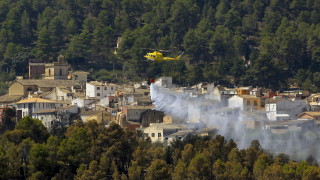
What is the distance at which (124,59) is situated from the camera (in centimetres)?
11838

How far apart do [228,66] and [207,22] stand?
47.4 ft

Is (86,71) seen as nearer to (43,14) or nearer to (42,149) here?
(43,14)

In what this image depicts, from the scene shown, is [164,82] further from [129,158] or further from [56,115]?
[129,158]

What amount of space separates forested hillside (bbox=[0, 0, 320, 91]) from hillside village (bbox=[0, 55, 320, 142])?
273 inches

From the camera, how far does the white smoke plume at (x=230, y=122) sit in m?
73.1

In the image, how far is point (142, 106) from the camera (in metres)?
88.9

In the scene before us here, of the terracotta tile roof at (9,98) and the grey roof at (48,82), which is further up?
the grey roof at (48,82)

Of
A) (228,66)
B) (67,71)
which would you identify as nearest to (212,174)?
(67,71)

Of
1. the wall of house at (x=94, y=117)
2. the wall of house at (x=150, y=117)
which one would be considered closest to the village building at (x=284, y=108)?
the wall of house at (x=150, y=117)

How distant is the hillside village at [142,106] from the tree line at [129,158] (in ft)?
17.2

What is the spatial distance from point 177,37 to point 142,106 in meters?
36.5

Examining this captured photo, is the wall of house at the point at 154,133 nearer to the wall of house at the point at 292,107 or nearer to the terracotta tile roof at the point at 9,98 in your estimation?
the wall of house at the point at 292,107

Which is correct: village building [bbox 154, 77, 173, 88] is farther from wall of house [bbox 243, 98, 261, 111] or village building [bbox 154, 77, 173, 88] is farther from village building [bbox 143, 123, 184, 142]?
village building [bbox 143, 123, 184, 142]

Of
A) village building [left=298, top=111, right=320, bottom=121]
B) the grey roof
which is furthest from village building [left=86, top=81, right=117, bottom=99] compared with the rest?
village building [left=298, top=111, right=320, bottom=121]
